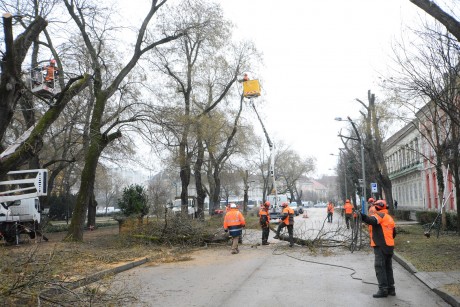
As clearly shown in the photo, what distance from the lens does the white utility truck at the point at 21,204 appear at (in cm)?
1612

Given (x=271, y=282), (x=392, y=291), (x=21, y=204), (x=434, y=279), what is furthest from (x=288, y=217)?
(x=21, y=204)

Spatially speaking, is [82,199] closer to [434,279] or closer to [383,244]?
[383,244]

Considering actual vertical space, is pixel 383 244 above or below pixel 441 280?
above

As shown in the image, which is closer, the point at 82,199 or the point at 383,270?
the point at 383,270

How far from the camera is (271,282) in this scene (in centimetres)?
924

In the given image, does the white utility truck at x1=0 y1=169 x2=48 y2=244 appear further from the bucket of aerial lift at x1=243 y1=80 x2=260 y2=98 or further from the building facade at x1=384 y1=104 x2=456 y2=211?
the building facade at x1=384 y1=104 x2=456 y2=211

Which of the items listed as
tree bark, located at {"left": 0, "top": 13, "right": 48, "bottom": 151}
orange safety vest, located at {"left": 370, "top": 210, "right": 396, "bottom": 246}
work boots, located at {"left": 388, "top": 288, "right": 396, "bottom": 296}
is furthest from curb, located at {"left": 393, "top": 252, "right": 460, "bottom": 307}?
tree bark, located at {"left": 0, "top": 13, "right": 48, "bottom": 151}

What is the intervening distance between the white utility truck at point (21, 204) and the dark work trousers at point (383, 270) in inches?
484

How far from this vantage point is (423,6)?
920cm

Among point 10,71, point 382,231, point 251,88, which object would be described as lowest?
point 382,231

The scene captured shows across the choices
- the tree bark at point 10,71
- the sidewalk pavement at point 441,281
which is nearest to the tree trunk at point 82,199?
the tree bark at point 10,71

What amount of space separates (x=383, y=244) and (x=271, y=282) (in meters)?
2.50

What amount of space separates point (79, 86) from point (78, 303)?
1071 centimetres

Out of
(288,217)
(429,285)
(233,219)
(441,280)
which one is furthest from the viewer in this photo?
(288,217)
